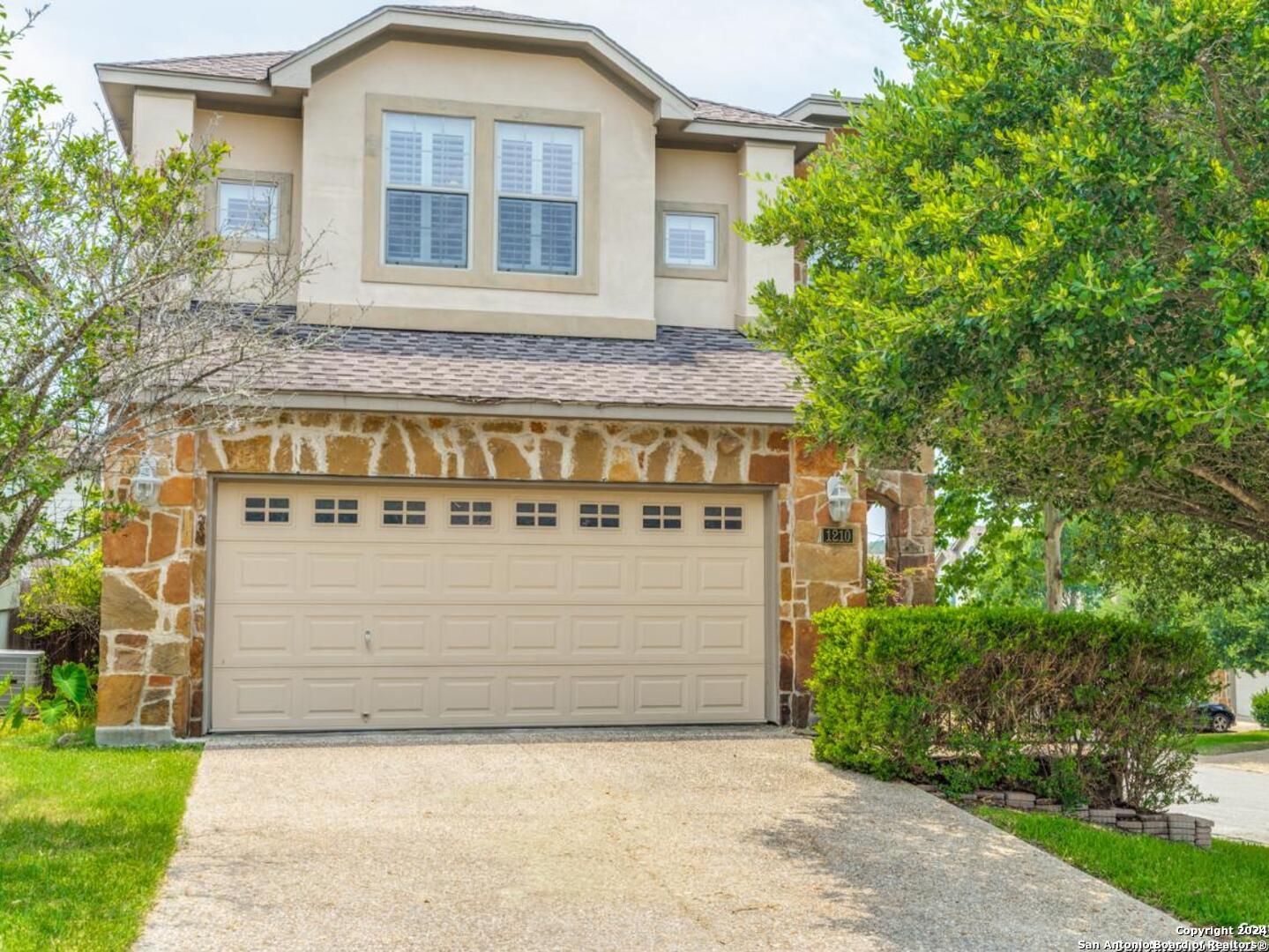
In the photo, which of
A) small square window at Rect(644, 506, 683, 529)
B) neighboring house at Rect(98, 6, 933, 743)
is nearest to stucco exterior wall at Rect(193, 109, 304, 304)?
neighboring house at Rect(98, 6, 933, 743)

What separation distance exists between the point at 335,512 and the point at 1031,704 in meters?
6.36

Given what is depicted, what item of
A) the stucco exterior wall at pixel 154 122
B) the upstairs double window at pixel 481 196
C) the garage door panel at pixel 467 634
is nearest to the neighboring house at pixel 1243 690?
the upstairs double window at pixel 481 196

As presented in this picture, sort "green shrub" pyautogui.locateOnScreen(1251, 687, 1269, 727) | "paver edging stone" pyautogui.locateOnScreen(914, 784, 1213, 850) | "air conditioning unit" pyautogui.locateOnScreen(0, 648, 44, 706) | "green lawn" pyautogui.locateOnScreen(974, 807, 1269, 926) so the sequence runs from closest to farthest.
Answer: "green lawn" pyautogui.locateOnScreen(974, 807, 1269, 926) < "paver edging stone" pyautogui.locateOnScreen(914, 784, 1213, 850) < "air conditioning unit" pyautogui.locateOnScreen(0, 648, 44, 706) < "green shrub" pyautogui.locateOnScreen(1251, 687, 1269, 727)

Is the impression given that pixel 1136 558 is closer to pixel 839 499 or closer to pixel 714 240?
pixel 839 499

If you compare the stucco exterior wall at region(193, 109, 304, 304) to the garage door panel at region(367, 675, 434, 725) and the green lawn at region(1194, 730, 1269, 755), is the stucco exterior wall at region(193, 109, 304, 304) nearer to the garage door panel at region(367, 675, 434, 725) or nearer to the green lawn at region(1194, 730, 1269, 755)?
the garage door panel at region(367, 675, 434, 725)

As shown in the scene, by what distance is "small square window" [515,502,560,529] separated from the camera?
12312 mm

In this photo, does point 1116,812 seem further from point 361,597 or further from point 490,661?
point 361,597

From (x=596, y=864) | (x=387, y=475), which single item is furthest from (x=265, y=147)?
(x=596, y=864)

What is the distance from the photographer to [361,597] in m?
11.9

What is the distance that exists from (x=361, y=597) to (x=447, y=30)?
5924 millimetres

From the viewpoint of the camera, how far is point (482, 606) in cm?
1215

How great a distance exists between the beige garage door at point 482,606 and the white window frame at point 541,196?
2592mm

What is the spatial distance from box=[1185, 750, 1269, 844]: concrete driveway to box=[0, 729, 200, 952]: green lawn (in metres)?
7.51

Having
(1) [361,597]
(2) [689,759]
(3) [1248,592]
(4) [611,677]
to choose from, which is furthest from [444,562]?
(3) [1248,592]
